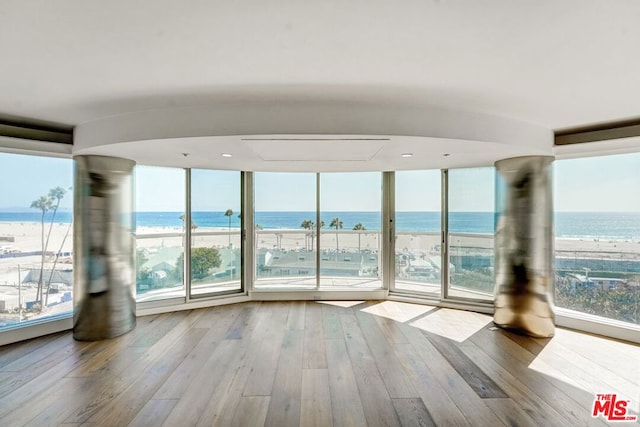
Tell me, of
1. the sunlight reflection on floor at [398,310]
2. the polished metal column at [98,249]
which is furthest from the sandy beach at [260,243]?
the sunlight reflection on floor at [398,310]

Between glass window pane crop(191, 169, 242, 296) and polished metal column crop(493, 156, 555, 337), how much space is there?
3913 millimetres

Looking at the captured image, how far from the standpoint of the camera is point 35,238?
383 centimetres

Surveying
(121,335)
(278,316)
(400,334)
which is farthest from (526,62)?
(121,335)

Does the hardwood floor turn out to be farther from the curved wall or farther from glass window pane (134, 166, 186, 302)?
the curved wall

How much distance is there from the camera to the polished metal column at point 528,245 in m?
3.77

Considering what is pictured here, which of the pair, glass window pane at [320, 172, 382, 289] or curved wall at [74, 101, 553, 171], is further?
glass window pane at [320, 172, 382, 289]

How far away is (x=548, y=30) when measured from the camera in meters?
1.72

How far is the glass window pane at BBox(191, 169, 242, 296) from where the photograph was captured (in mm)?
4992

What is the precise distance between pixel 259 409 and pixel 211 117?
2397 mm

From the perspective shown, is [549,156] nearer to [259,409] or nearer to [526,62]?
[526,62]

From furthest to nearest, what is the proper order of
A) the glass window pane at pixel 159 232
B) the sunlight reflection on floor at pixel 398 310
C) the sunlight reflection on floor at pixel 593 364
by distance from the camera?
the glass window pane at pixel 159 232 → the sunlight reflection on floor at pixel 398 310 → the sunlight reflection on floor at pixel 593 364

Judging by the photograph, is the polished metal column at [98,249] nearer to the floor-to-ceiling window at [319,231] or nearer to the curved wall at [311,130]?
the curved wall at [311,130]

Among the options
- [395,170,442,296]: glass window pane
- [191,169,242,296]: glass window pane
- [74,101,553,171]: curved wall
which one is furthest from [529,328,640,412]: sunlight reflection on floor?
[191,169,242,296]: glass window pane

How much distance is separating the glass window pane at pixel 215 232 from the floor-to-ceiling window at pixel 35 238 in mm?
1544
